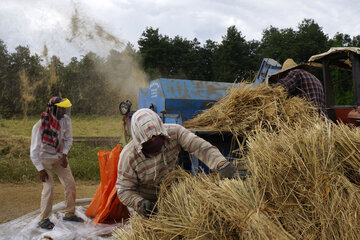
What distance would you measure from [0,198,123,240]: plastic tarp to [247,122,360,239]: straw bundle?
259 centimetres

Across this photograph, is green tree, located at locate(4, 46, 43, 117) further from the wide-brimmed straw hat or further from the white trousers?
the wide-brimmed straw hat

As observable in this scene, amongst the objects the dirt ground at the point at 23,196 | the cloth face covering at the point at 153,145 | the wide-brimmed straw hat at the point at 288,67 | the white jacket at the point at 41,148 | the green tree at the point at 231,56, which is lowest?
the dirt ground at the point at 23,196

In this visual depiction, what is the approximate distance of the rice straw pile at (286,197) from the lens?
157 centimetres

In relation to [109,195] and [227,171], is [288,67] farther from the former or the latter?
[109,195]

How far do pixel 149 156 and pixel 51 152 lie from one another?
2.31 metres

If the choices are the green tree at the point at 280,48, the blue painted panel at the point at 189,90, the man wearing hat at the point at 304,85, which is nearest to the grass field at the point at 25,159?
the blue painted panel at the point at 189,90

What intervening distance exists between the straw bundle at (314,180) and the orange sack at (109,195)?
2790mm

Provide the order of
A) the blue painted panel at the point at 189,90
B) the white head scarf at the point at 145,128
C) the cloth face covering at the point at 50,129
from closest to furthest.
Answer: the white head scarf at the point at 145,128
the cloth face covering at the point at 50,129
the blue painted panel at the point at 189,90

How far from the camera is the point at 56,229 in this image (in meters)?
4.10

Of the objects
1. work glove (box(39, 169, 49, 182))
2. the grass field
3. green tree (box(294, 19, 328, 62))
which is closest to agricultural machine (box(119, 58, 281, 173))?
the grass field

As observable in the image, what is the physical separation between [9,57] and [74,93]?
5135mm

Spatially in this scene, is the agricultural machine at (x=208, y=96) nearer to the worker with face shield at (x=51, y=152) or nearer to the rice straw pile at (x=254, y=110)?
the rice straw pile at (x=254, y=110)

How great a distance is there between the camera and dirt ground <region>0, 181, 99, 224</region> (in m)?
5.15

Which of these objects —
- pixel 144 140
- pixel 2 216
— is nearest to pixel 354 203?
pixel 144 140
